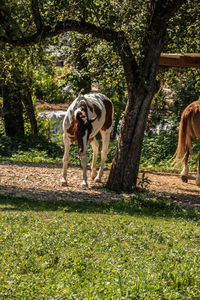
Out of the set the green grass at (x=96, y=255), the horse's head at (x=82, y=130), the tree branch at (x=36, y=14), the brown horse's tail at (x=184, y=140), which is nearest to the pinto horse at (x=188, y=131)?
the brown horse's tail at (x=184, y=140)

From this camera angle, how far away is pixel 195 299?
4316 mm

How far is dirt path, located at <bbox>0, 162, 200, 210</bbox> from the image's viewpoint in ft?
35.4

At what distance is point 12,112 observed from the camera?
2039cm

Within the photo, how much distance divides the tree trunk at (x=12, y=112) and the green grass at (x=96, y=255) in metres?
12.0

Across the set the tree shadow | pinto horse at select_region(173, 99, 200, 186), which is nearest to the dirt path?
the tree shadow

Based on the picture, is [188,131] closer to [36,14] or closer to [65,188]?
[65,188]

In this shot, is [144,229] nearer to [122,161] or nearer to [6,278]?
[6,278]

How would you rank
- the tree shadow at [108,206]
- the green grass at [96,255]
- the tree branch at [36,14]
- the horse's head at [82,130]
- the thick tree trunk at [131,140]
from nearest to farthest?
the green grass at [96,255] < the tree shadow at [108,206] < the tree branch at [36,14] < the horse's head at [82,130] < the thick tree trunk at [131,140]

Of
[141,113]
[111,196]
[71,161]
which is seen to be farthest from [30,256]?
[71,161]

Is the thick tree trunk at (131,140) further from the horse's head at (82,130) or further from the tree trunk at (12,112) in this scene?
the tree trunk at (12,112)

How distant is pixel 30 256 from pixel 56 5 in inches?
A: 259

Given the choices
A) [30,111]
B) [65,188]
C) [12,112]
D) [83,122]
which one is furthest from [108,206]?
[30,111]

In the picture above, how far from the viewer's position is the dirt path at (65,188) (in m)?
10.8

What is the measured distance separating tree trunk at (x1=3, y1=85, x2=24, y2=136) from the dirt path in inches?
216
